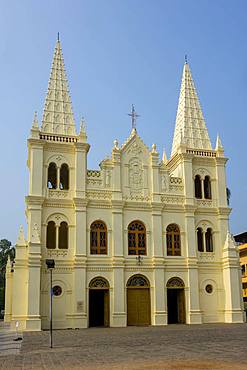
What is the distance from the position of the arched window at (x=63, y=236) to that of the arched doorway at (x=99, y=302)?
10.5ft

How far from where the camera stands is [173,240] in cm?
3438

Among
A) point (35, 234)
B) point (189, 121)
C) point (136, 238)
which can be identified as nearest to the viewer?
point (35, 234)

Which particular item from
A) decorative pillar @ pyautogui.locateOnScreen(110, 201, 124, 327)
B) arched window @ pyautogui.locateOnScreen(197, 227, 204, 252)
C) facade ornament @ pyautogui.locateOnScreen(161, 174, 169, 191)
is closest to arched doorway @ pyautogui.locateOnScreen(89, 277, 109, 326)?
decorative pillar @ pyautogui.locateOnScreen(110, 201, 124, 327)

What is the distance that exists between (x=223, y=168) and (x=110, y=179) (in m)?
9.62

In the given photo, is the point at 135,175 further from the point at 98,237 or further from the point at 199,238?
the point at 199,238

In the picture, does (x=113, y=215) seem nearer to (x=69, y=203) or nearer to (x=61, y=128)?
(x=69, y=203)

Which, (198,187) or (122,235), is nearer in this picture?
(122,235)

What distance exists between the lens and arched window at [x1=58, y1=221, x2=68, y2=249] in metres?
32.2

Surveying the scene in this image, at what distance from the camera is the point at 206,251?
116 ft

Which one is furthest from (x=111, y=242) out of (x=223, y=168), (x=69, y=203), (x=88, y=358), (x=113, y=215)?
(x=88, y=358)

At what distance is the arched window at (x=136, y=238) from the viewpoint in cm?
3334

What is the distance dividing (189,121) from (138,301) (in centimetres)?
1564

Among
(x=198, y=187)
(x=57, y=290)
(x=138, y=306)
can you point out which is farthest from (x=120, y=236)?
(x=198, y=187)

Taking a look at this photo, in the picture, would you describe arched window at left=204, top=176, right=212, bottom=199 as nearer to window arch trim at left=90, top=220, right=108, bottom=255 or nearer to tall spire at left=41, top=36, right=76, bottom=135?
window arch trim at left=90, top=220, right=108, bottom=255
